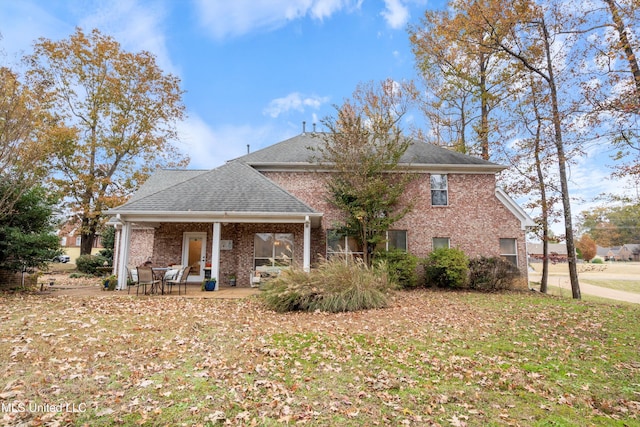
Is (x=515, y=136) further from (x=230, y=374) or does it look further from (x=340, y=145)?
(x=230, y=374)

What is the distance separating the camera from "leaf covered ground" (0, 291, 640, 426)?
3.24 meters

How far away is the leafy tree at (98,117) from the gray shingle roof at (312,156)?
1272cm

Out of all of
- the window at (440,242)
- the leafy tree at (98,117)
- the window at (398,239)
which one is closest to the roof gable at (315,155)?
the window at (398,239)

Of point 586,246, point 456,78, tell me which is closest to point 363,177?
point 456,78

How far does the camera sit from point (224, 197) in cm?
1227

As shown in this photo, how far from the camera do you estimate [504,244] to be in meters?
14.8

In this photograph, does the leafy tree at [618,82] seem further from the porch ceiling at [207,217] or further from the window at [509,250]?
the porch ceiling at [207,217]

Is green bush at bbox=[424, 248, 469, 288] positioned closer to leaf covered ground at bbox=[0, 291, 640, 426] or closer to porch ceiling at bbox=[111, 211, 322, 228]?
leaf covered ground at bbox=[0, 291, 640, 426]

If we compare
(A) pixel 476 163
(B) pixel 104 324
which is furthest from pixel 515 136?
(B) pixel 104 324

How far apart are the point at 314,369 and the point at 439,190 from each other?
12.7 metres

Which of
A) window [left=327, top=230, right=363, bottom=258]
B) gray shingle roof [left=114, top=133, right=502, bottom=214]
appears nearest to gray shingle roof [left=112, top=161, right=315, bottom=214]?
gray shingle roof [left=114, top=133, right=502, bottom=214]

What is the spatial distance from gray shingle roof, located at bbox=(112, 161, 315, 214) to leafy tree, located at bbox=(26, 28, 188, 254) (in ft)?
40.8

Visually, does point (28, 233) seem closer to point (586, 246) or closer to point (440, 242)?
point (440, 242)

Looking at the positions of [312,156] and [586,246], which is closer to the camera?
[312,156]
